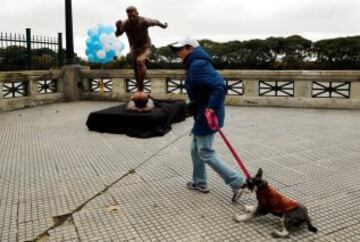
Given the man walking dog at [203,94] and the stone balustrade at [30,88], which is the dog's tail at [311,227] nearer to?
the man walking dog at [203,94]

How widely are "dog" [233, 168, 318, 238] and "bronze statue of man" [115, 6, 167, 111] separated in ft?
16.3

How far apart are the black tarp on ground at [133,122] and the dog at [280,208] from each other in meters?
4.03

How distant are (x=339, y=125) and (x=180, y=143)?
3.58 meters

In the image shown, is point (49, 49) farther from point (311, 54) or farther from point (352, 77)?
point (311, 54)

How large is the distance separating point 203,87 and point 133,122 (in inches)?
154

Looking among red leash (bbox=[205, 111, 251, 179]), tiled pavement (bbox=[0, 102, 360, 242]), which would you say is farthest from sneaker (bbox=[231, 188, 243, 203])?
red leash (bbox=[205, 111, 251, 179])

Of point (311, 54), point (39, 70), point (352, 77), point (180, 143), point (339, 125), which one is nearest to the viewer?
point (180, 143)

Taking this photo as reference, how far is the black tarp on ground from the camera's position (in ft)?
25.2

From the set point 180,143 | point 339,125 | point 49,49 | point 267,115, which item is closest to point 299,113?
point 267,115

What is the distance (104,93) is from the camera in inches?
521

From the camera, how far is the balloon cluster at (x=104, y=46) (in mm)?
18661

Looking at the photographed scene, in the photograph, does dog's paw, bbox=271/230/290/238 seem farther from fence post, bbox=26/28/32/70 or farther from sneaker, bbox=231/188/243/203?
fence post, bbox=26/28/32/70

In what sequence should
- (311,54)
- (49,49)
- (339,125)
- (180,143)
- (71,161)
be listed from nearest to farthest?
(71,161) → (180,143) → (339,125) → (49,49) → (311,54)

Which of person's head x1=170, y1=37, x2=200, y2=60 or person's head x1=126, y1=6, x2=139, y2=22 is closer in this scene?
person's head x1=170, y1=37, x2=200, y2=60
